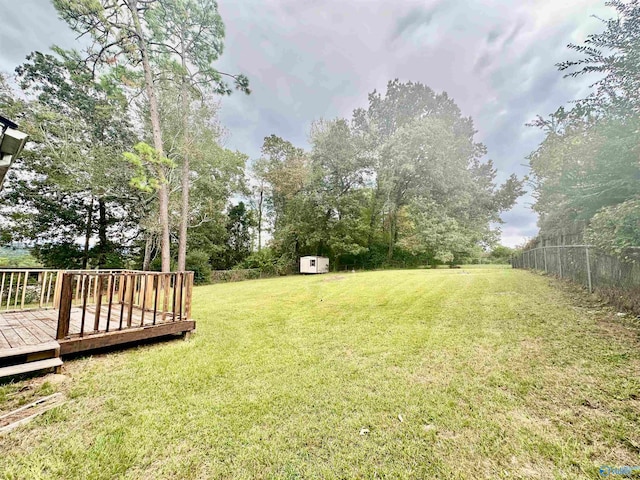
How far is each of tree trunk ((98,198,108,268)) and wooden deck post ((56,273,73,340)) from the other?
16.9 meters

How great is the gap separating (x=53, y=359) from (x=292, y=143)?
24551 millimetres

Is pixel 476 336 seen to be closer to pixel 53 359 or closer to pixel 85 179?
pixel 53 359

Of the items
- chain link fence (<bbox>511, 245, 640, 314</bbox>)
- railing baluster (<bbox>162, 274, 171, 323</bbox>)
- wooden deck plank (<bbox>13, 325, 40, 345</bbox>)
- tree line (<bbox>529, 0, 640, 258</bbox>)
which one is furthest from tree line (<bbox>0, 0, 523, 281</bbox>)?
chain link fence (<bbox>511, 245, 640, 314</bbox>)

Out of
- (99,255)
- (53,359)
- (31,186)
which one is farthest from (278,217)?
(53,359)

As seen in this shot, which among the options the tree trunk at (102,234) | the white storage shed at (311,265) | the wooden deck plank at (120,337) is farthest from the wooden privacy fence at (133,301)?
the white storage shed at (311,265)

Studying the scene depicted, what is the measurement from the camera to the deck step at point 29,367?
2822mm

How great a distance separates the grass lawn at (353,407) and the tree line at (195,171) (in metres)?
7.46

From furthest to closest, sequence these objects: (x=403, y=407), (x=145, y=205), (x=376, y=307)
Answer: (x=145, y=205)
(x=376, y=307)
(x=403, y=407)

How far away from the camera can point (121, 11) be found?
8.91 metres

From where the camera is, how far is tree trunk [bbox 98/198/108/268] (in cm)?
1667

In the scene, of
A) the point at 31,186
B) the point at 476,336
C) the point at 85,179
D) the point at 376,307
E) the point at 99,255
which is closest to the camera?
the point at 476,336

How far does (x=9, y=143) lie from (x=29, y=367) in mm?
2589

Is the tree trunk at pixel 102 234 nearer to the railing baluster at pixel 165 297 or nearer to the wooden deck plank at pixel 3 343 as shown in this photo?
the wooden deck plank at pixel 3 343

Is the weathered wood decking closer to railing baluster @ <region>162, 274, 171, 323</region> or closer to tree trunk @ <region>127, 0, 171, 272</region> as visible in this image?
railing baluster @ <region>162, 274, 171, 323</region>
